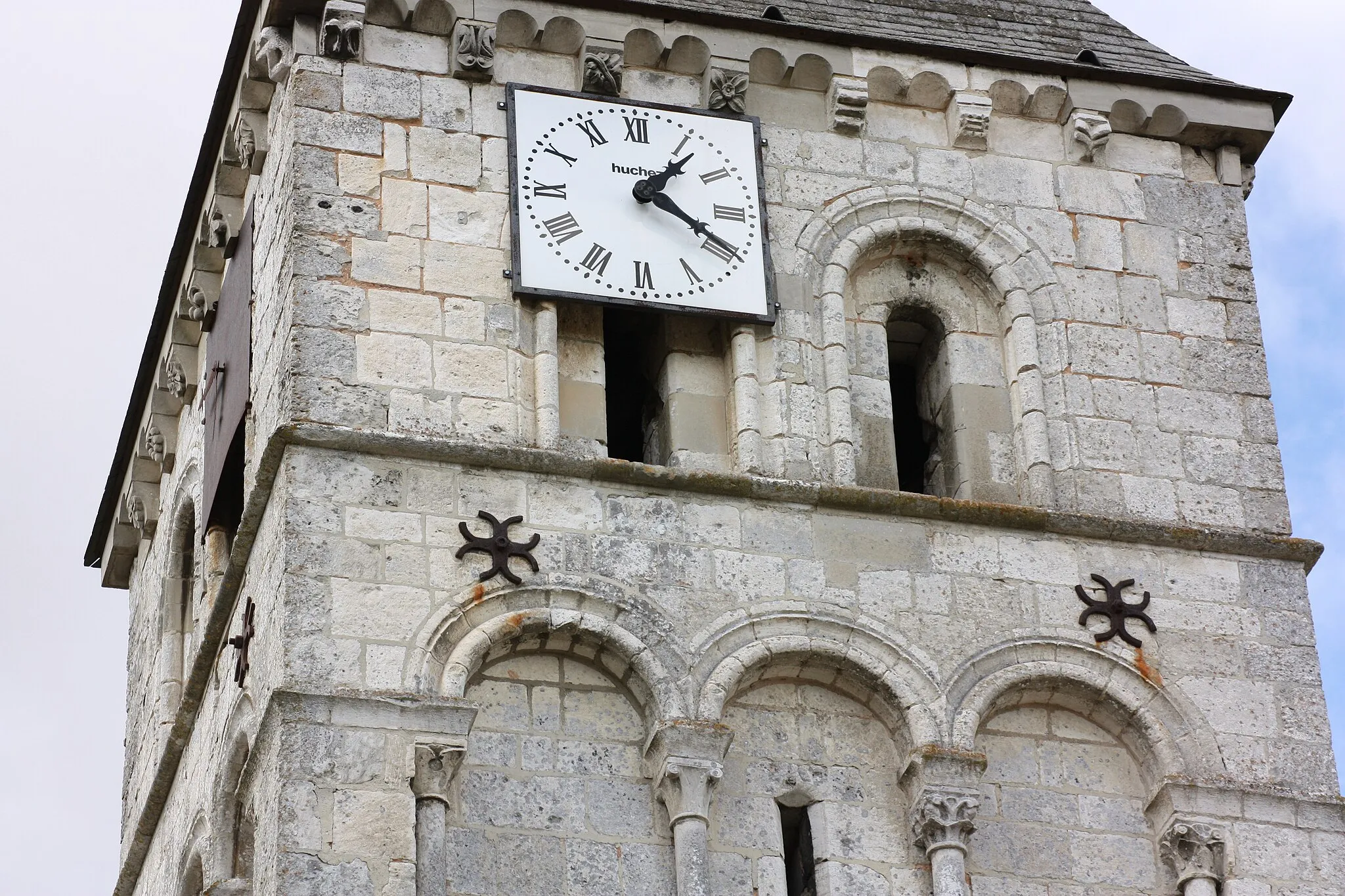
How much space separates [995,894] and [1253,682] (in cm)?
194

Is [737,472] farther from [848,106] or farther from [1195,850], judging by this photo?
[1195,850]

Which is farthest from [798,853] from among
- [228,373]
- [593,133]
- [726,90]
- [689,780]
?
[228,373]

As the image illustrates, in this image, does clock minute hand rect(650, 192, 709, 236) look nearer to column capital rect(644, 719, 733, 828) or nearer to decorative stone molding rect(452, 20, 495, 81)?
decorative stone molding rect(452, 20, 495, 81)

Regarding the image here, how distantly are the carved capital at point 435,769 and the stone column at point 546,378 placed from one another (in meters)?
1.84

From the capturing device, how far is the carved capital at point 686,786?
15812 millimetres

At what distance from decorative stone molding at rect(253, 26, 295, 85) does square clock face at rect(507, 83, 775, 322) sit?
3.90 feet

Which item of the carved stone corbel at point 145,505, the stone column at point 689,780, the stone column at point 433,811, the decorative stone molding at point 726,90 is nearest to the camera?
the stone column at point 433,811

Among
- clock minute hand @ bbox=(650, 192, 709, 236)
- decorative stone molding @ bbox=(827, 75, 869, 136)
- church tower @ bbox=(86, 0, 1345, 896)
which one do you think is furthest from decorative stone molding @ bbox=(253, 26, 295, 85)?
decorative stone molding @ bbox=(827, 75, 869, 136)

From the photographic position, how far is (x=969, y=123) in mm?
18562

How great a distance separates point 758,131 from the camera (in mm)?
18250

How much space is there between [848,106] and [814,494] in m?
2.58

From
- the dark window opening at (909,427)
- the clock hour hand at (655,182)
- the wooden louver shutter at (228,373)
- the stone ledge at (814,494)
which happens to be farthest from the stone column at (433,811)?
the dark window opening at (909,427)

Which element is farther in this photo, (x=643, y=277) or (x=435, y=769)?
(x=643, y=277)

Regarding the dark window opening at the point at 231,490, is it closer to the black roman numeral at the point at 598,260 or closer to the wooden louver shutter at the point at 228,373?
the wooden louver shutter at the point at 228,373
